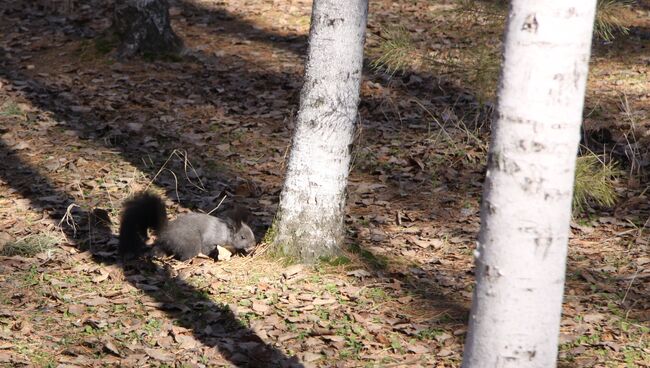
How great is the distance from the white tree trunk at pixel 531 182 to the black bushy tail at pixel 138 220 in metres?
3.80

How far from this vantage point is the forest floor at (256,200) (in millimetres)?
5172

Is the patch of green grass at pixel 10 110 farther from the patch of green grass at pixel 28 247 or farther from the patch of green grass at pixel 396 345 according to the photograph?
the patch of green grass at pixel 396 345

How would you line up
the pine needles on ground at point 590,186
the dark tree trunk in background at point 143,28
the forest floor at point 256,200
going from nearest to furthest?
the forest floor at point 256,200, the pine needles on ground at point 590,186, the dark tree trunk in background at point 143,28

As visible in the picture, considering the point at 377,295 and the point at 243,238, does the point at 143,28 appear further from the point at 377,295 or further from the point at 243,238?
the point at 377,295

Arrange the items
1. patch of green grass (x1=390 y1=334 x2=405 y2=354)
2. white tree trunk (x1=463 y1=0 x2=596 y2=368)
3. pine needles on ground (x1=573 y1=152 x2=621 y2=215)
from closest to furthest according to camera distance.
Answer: white tree trunk (x1=463 y1=0 x2=596 y2=368), patch of green grass (x1=390 y1=334 x2=405 y2=354), pine needles on ground (x1=573 y1=152 x2=621 y2=215)

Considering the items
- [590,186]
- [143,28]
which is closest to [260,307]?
[590,186]

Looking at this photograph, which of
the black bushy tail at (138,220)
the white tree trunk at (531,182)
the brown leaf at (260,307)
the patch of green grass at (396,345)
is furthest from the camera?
the black bushy tail at (138,220)

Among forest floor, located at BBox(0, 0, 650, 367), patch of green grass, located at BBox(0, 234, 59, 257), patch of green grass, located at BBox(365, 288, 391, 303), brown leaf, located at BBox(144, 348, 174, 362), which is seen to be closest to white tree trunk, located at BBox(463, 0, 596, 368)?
forest floor, located at BBox(0, 0, 650, 367)

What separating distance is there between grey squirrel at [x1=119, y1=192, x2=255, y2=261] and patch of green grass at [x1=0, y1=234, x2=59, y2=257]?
72cm

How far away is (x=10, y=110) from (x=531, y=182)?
8.20m

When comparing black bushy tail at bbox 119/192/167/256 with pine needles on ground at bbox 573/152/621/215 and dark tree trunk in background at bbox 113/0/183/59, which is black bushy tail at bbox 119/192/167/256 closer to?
pine needles on ground at bbox 573/152/621/215

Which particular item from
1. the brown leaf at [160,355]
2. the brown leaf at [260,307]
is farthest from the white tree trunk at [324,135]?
the brown leaf at [160,355]

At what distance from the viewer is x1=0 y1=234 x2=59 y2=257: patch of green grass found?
638cm

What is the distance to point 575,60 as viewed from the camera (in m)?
2.72
